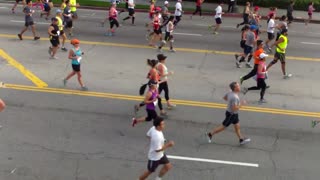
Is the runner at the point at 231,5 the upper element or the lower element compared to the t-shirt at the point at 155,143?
upper

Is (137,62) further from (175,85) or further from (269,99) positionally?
Result: (269,99)

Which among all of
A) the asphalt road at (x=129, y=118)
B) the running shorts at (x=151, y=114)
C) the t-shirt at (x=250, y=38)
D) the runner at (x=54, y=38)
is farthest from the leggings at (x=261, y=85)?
the runner at (x=54, y=38)

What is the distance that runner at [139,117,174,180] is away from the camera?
9.23 meters

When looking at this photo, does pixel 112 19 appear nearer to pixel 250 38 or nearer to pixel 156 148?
pixel 250 38

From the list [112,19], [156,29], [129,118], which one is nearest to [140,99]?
[129,118]

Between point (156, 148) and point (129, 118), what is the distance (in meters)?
3.86

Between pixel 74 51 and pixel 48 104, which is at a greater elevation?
pixel 74 51

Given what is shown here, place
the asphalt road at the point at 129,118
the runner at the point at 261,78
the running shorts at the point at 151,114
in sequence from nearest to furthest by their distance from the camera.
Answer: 1. the asphalt road at the point at 129,118
2. the running shorts at the point at 151,114
3. the runner at the point at 261,78

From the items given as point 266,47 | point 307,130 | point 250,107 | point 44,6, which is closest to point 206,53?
point 266,47

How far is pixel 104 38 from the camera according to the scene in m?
21.2

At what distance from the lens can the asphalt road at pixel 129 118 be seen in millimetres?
10477

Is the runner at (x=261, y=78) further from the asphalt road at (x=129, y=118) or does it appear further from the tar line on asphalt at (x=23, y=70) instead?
the tar line on asphalt at (x=23, y=70)

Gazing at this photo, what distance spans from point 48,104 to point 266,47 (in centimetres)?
1053

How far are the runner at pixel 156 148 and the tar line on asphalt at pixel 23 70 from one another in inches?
271
